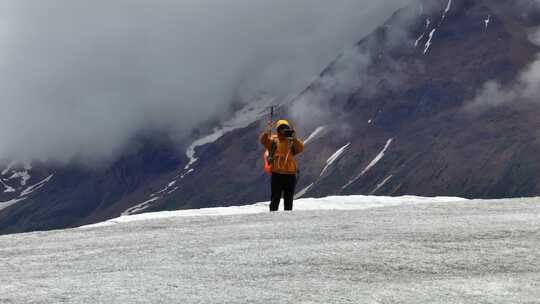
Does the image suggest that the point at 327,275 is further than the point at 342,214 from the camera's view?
No

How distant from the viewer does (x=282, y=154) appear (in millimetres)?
26734

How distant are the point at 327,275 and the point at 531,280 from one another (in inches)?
131

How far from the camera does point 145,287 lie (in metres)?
15.7

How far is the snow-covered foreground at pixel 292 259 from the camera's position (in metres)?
15.2

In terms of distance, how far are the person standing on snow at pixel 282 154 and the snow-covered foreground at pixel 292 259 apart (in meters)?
2.85

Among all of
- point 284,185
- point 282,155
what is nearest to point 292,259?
point 282,155

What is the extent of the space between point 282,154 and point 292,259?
30.6 ft

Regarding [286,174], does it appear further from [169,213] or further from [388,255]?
[388,255]

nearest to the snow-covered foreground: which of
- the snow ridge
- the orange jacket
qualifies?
the orange jacket

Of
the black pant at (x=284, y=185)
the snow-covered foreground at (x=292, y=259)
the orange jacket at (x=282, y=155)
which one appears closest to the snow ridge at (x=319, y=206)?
the black pant at (x=284, y=185)

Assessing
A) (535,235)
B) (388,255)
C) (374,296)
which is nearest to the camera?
(374,296)

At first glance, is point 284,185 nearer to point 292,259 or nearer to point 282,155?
point 282,155

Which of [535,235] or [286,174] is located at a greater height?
[286,174]

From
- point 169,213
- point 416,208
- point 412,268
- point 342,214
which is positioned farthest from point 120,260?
point 169,213
